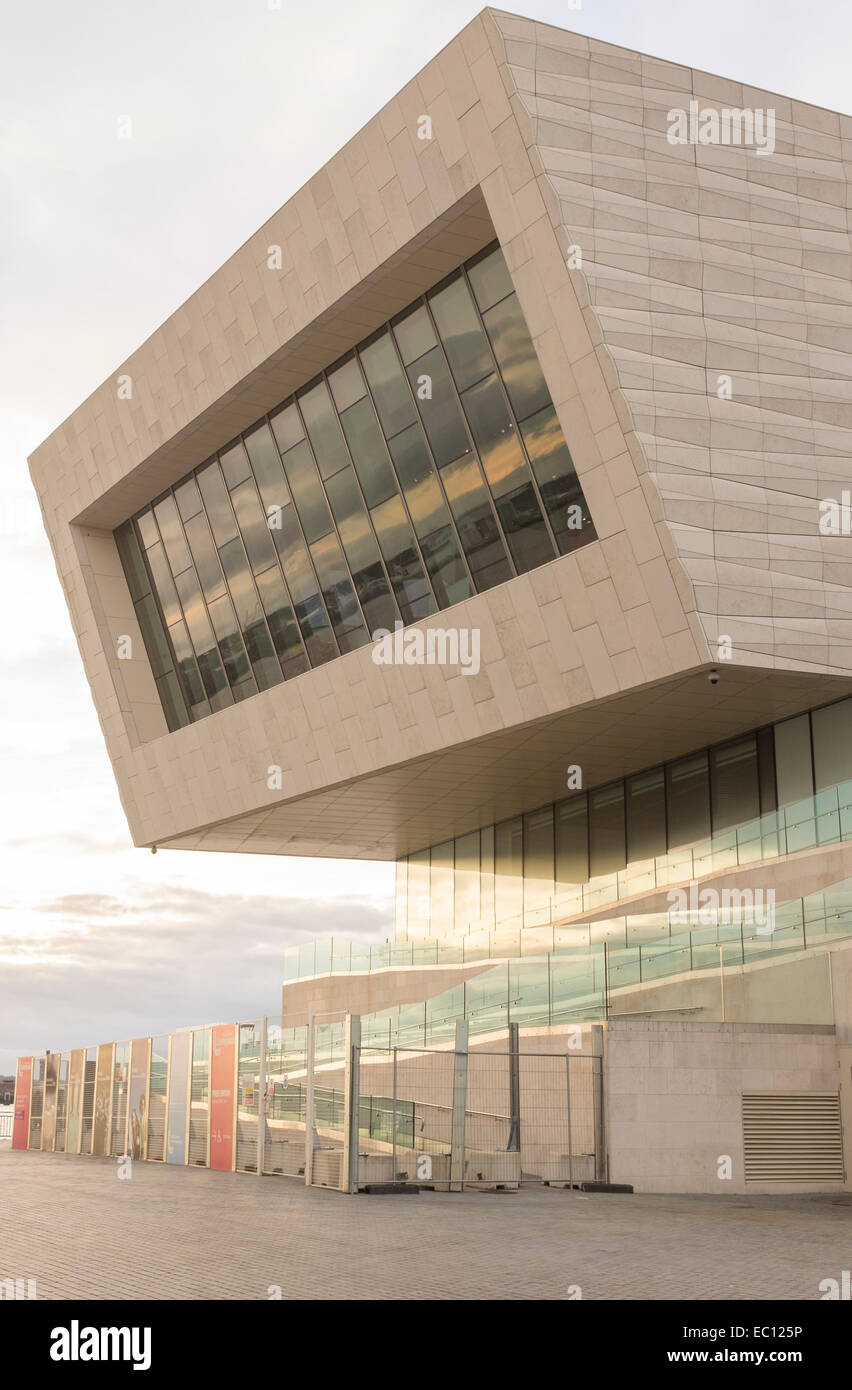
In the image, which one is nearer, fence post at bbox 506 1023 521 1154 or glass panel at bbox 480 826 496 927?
fence post at bbox 506 1023 521 1154

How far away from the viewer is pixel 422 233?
25.7 metres

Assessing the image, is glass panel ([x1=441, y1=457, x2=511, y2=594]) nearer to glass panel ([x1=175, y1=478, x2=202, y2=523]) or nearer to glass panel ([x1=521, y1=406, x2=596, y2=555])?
glass panel ([x1=521, y1=406, x2=596, y2=555])

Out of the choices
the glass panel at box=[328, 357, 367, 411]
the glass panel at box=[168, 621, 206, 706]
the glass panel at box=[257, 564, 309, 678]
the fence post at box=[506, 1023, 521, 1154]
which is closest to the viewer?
the fence post at box=[506, 1023, 521, 1154]

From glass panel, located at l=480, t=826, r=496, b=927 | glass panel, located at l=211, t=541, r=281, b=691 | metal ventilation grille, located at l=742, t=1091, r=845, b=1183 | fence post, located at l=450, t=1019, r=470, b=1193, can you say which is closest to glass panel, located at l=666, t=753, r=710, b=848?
glass panel, located at l=480, t=826, r=496, b=927

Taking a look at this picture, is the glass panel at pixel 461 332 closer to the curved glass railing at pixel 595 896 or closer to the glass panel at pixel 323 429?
the glass panel at pixel 323 429

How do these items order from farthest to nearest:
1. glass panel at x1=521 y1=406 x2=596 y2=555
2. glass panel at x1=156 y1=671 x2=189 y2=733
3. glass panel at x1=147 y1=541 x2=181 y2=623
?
glass panel at x1=156 y1=671 x2=189 y2=733, glass panel at x1=147 y1=541 x2=181 y2=623, glass panel at x1=521 y1=406 x2=596 y2=555

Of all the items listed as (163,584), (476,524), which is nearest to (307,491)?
(476,524)

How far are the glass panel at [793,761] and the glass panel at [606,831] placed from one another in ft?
19.1

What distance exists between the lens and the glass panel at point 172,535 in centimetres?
3700

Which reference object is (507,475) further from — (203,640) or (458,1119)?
(203,640)

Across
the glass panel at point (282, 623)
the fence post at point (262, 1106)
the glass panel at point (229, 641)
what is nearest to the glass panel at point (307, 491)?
the glass panel at point (282, 623)

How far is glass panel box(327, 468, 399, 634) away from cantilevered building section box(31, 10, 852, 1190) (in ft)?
0.30

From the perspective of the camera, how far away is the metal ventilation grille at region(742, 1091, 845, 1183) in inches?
825
